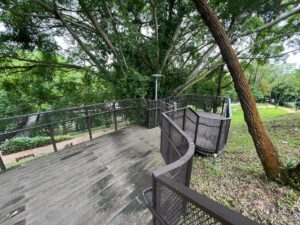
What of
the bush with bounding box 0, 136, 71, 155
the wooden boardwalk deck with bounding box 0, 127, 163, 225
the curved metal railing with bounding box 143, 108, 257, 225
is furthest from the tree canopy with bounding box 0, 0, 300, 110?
the curved metal railing with bounding box 143, 108, 257, 225

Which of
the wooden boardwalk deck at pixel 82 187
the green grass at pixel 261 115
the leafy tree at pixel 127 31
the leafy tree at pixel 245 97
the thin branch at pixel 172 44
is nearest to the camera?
the wooden boardwalk deck at pixel 82 187

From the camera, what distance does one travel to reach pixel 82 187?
9.60 ft

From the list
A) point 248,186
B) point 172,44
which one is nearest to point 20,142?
point 172,44

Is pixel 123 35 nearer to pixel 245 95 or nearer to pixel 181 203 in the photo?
pixel 245 95

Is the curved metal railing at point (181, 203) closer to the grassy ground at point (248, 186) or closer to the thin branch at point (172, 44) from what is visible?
the grassy ground at point (248, 186)

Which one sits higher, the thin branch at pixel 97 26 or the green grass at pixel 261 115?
the thin branch at pixel 97 26

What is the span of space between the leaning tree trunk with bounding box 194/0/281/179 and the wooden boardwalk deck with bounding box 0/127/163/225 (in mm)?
2085

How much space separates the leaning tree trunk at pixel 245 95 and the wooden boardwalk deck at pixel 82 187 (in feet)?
6.84

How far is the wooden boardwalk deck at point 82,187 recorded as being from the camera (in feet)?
7.58

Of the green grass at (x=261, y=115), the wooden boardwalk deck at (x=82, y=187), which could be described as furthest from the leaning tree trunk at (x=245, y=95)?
the green grass at (x=261, y=115)

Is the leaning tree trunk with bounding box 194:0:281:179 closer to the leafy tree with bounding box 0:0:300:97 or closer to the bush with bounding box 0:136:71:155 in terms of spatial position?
the leafy tree with bounding box 0:0:300:97

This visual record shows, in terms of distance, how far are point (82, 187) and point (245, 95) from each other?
3502mm

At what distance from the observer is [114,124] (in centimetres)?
587

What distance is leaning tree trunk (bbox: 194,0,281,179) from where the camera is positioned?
9.88 ft
